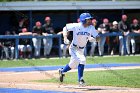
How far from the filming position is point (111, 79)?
39.5 ft

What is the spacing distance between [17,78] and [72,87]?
9.17ft

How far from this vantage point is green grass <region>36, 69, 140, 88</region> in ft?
36.4

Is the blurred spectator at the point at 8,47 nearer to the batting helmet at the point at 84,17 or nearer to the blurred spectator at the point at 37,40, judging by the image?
the blurred spectator at the point at 37,40

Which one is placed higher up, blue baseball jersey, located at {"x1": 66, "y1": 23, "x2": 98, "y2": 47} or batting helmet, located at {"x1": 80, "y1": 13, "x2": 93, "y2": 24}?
batting helmet, located at {"x1": 80, "y1": 13, "x2": 93, "y2": 24}

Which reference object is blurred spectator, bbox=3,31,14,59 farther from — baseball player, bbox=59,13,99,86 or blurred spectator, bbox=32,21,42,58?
baseball player, bbox=59,13,99,86

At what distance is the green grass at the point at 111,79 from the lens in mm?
11094

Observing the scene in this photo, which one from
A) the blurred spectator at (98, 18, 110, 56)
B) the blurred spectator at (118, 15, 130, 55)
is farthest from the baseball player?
the blurred spectator at (118, 15, 130, 55)

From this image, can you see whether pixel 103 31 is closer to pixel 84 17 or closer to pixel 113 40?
pixel 113 40

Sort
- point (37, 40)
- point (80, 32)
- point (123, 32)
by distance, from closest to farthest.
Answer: point (80, 32) → point (37, 40) → point (123, 32)

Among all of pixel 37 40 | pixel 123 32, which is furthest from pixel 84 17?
pixel 123 32

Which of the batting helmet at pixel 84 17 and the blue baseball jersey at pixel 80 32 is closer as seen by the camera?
the batting helmet at pixel 84 17

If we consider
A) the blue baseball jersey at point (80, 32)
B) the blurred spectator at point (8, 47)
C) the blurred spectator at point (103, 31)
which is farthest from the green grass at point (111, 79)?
the blurred spectator at point (103, 31)

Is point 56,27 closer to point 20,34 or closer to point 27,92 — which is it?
point 20,34

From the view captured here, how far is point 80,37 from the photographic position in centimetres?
1109
